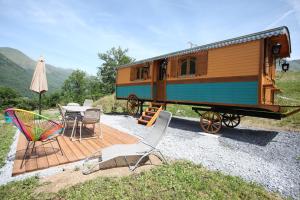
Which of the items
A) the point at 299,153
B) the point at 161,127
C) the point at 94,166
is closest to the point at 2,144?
the point at 94,166

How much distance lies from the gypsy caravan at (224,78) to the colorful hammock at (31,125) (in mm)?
4778

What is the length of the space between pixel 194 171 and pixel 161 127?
1144 millimetres

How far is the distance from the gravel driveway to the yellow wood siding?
2409 mm

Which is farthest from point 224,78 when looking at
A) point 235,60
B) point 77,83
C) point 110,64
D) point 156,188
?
point 77,83

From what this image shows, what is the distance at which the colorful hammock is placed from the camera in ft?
12.2

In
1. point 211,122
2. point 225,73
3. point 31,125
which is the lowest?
point 211,122

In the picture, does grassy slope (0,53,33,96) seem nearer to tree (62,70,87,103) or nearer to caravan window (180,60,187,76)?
tree (62,70,87,103)

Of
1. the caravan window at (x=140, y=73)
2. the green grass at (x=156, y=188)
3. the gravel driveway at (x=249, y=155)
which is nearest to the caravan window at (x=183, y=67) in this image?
the caravan window at (x=140, y=73)

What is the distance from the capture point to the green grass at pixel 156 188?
2.76 m

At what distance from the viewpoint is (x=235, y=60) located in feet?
22.0

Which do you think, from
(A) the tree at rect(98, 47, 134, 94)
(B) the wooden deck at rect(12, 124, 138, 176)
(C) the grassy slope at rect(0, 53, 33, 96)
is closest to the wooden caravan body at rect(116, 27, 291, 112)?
(B) the wooden deck at rect(12, 124, 138, 176)

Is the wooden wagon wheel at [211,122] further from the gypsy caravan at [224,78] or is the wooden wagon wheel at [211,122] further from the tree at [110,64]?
the tree at [110,64]

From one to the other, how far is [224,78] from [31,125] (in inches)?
250

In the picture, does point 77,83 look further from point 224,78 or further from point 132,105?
point 224,78
